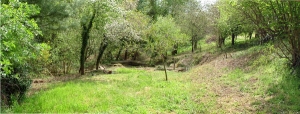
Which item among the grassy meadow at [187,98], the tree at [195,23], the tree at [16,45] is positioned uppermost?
the tree at [195,23]

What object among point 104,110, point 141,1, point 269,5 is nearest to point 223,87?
point 269,5

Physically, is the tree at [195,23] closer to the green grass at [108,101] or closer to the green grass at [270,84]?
the green grass at [270,84]

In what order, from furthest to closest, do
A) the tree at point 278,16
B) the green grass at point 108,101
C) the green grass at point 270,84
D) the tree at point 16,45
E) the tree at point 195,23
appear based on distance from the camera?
the tree at point 195,23, the tree at point 278,16, the green grass at point 270,84, the green grass at point 108,101, the tree at point 16,45

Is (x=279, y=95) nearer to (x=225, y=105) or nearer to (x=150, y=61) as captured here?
(x=225, y=105)

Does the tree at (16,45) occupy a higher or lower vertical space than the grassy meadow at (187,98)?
higher

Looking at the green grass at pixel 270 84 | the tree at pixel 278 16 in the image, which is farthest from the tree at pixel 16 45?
the green grass at pixel 270 84

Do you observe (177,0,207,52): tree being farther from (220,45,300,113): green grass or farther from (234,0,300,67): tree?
(234,0,300,67): tree

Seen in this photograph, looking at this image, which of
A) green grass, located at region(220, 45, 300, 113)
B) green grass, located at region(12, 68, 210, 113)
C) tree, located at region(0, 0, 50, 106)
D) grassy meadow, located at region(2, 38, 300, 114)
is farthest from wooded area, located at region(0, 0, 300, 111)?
green grass, located at region(12, 68, 210, 113)

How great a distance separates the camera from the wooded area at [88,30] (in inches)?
326

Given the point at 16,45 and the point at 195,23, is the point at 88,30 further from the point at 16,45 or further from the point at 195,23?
the point at 195,23

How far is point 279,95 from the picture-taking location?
1075 cm

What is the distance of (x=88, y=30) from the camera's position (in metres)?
19.0

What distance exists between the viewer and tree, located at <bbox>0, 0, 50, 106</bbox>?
252 inches

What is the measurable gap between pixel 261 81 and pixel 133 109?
25.8ft
